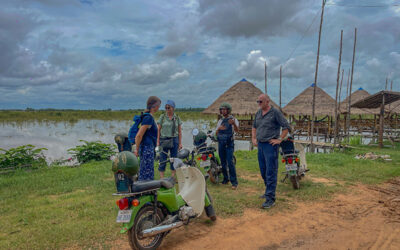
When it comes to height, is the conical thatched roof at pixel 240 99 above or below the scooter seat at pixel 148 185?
above

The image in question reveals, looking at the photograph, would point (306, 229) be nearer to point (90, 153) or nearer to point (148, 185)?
point (148, 185)

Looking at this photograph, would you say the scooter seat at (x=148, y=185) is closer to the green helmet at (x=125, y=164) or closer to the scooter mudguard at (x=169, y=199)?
the scooter mudguard at (x=169, y=199)

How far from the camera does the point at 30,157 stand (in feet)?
24.8

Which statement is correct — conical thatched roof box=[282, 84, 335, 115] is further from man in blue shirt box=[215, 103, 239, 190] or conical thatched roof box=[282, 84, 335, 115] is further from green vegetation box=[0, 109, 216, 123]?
green vegetation box=[0, 109, 216, 123]

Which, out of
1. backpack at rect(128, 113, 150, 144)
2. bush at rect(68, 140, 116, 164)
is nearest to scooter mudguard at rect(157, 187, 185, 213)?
backpack at rect(128, 113, 150, 144)

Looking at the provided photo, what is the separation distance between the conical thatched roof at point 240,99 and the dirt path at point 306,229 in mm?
11964

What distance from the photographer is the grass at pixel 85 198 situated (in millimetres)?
3225

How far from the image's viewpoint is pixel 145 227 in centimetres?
278

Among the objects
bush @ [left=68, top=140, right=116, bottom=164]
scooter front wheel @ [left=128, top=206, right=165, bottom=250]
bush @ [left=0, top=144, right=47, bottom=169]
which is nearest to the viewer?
scooter front wheel @ [left=128, top=206, right=165, bottom=250]

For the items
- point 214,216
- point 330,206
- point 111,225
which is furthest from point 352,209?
point 111,225

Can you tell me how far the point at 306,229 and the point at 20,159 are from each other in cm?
739

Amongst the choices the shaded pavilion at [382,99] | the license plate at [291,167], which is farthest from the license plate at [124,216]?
the shaded pavilion at [382,99]

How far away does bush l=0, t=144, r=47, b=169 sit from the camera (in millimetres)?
7082

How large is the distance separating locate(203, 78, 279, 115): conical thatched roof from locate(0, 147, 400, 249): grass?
8.58 meters
